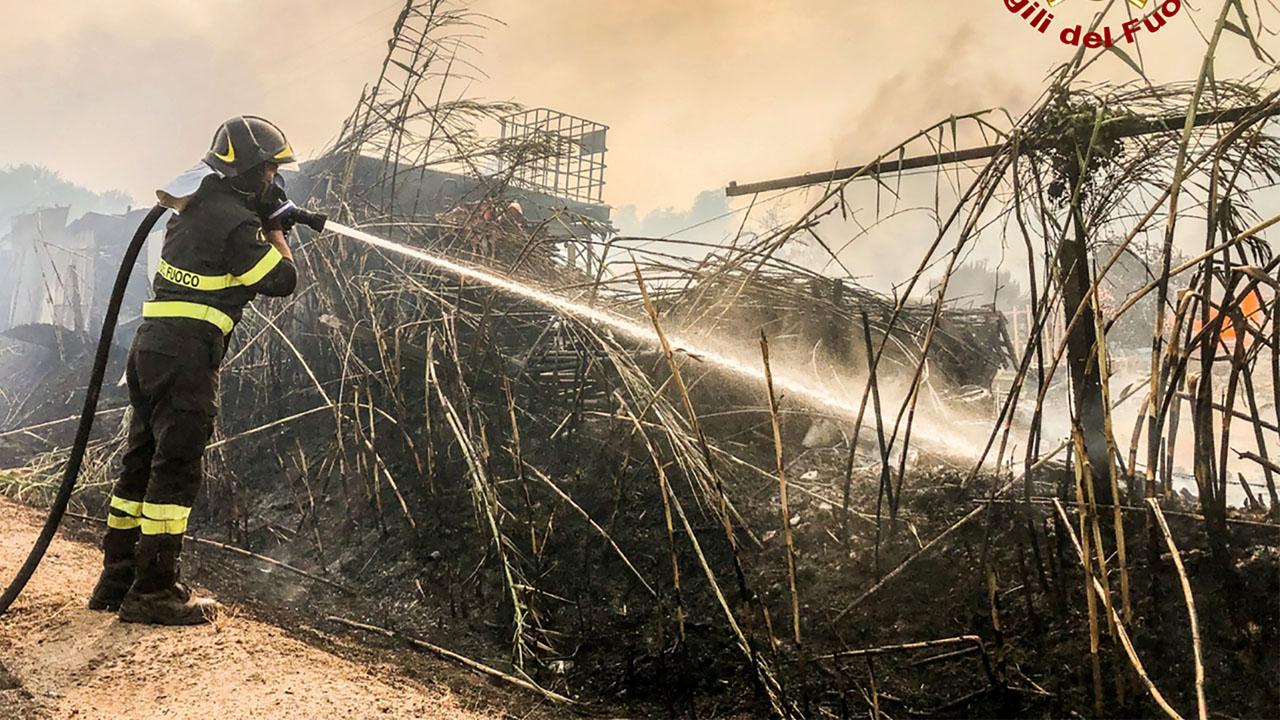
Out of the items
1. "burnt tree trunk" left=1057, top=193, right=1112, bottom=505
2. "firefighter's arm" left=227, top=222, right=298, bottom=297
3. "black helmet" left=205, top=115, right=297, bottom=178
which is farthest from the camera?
"black helmet" left=205, top=115, right=297, bottom=178

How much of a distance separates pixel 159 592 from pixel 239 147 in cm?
192

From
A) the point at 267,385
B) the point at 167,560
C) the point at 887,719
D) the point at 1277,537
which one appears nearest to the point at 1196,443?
the point at 1277,537

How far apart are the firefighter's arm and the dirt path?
1.43m

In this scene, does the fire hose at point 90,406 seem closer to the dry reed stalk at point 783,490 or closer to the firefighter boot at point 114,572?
the firefighter boot at point 114,572

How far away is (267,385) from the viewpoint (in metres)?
5.66

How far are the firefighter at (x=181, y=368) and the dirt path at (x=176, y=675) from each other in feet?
0.49

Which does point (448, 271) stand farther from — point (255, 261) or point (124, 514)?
point (124, 514)

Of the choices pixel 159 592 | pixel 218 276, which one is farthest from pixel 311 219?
pixel 159 592

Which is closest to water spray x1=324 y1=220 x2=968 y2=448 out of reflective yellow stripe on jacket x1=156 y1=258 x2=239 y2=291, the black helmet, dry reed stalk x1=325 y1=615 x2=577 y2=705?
the black helmet

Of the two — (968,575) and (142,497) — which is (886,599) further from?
(142,497)

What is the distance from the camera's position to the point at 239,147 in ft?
9.95

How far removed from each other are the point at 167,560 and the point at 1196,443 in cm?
391

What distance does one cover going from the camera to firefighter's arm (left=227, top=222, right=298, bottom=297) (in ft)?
9.56

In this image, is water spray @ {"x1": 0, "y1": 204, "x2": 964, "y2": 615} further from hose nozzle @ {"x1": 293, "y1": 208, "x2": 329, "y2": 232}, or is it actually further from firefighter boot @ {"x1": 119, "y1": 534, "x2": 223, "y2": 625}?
firefighter boot @ {"x1": 119, "y1": 534, "x2": 223, "y2": 625}
